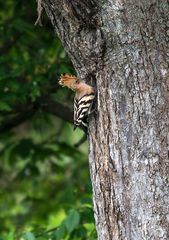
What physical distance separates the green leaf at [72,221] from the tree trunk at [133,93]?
1152 millimetres

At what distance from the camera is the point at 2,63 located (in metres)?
5.55

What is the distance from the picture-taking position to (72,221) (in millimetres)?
4844

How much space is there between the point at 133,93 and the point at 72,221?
1.50m

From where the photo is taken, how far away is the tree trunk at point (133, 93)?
360 cm

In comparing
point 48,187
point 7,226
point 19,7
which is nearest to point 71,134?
point 48,187

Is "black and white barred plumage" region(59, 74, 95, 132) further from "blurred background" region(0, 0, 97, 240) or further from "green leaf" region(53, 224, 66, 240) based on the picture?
"green leaf" region(53, 224, 66, 240)

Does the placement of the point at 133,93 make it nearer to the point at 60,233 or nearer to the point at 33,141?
the point at 60,233

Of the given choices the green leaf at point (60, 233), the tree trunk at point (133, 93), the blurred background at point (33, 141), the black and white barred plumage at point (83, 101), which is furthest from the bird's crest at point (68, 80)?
the green leaf at point (60, 233)

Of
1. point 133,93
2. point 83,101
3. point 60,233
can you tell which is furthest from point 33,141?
point 133,93

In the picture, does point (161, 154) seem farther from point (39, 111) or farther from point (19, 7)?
point (19, 7)

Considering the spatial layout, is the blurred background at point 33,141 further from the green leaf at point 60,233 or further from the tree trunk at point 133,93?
the tree trunk at point 133,93

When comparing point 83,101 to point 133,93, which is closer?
point 133,93

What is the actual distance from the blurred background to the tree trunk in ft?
3.59

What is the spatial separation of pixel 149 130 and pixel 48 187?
4577 mm
